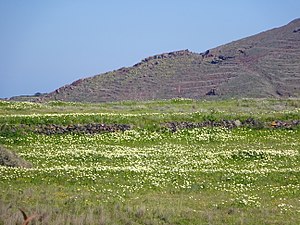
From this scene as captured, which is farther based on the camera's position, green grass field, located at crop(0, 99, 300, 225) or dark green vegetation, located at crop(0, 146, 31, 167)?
dark green vegetation, located at crop(0, 146, 31, 167)

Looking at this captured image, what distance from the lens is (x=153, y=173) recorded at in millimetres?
21688

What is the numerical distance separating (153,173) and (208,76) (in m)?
62.5

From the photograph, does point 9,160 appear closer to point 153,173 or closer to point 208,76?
point 153,173

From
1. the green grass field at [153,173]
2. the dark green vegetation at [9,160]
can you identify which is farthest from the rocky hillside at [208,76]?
the dark green vegetation at [9,160]

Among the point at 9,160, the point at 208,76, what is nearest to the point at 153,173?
the point at 9,160

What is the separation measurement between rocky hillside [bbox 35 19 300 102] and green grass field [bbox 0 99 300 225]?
127ft

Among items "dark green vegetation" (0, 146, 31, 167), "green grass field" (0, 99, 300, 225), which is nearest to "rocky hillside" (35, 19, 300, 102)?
"green grass field" (0, 99, 300, 225)

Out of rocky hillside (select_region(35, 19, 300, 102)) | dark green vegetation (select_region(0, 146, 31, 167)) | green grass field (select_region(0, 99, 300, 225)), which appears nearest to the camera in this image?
green grass field (select_region(0, 99, 300, 225))

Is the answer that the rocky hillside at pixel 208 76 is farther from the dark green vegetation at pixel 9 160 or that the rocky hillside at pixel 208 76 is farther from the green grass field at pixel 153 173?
the dark green vegetation at pixel 9 160

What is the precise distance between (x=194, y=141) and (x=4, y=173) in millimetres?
13479

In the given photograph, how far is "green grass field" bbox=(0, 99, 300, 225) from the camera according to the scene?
14672 mm

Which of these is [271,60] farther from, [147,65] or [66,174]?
[66,174]

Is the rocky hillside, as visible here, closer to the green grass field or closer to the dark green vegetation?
the green grass field

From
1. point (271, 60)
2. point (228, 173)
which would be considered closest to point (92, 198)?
point (228, 173)
